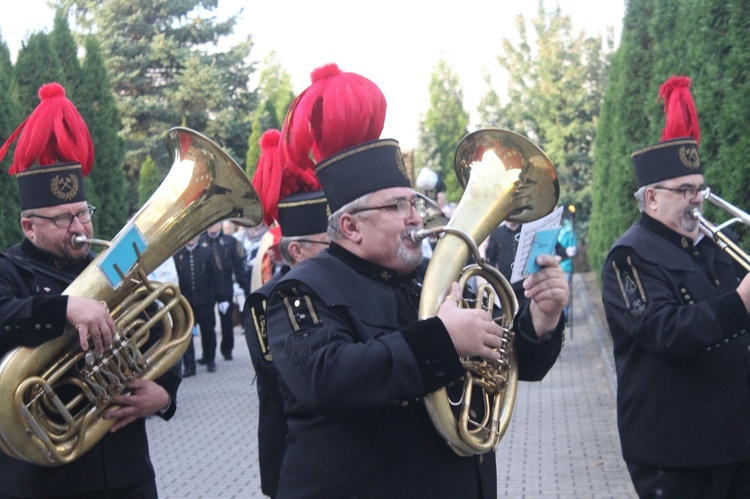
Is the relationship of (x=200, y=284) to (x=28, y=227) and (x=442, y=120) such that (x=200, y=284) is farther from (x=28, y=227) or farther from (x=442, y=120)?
(x=442, y=120)

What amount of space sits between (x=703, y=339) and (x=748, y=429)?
47 centimetres

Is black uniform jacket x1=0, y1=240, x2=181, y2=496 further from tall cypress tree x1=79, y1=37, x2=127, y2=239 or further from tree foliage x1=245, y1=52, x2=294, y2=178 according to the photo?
tree foliage x1=245, y1=52, x2=294, y2=178

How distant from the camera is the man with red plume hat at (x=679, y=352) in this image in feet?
13.2

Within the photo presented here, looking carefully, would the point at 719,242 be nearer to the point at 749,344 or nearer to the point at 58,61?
the point at 749,344

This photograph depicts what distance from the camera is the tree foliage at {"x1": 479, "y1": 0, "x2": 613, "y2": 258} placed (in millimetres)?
27969

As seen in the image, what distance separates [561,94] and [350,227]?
2648cm

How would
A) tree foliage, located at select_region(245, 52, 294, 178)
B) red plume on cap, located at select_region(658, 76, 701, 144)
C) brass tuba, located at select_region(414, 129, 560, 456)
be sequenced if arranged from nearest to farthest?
brass tuba, located at select_region(414, 129, 560, 456), red plume on cap, located at select_region(658, 76, 701, 144), tree foliage, located at select_region(245, 52, 294, 178)

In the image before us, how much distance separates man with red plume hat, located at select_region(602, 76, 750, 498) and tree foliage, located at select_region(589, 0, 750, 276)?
2.03 metres

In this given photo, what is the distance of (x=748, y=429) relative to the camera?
413 cm

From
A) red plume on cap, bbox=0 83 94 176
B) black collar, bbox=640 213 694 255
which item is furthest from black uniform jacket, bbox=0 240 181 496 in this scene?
black collar, bbox=640 213 694 255

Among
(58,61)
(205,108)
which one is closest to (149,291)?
(58,61)

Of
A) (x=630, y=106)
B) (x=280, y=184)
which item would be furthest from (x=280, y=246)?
(x=630, y=106)

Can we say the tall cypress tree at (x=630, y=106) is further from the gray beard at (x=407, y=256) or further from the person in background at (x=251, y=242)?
the gray beard at (x=407, y=256)

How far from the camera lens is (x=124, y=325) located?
395 centimetres
